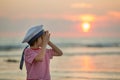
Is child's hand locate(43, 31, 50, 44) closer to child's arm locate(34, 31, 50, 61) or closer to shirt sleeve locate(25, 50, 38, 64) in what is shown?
child's arm locate(34, 31, 50, 61)

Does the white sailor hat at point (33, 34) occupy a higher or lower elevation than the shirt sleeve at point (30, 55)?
higher

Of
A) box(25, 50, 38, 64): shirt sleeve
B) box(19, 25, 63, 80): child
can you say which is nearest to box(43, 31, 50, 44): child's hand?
box(19, 25, 63, 80): child

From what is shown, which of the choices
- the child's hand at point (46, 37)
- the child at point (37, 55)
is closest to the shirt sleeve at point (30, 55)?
the child at point (37, 55)

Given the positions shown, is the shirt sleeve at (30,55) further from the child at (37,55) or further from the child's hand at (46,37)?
the child's hand at (46,37)

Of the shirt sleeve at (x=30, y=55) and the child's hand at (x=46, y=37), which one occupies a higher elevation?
the child's hand at (x=46, y=37)

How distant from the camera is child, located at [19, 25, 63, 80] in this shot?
11.1 feet

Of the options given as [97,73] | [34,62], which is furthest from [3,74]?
[34,62]

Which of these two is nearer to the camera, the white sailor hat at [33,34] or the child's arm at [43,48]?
the child's arm at [43,48]

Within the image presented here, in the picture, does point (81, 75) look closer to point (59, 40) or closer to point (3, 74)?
point (3, 74)

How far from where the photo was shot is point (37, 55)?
3.36 m

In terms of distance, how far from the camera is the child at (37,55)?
3.39 metres

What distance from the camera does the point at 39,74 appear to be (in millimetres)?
3414

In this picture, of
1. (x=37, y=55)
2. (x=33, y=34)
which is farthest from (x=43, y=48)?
(x=33, y=34)

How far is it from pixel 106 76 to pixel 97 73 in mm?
646
